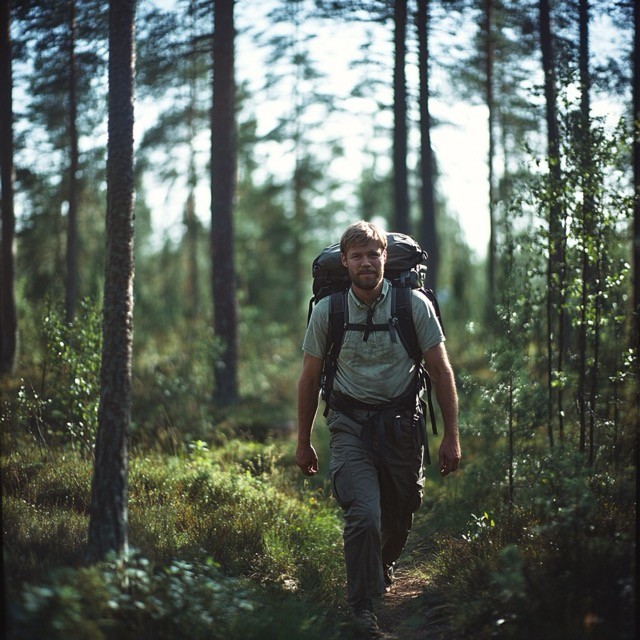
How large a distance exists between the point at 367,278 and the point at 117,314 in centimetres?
173

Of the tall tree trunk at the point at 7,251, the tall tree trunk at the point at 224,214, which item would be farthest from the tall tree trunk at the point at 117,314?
the tall tree trunk at the point at 224,214

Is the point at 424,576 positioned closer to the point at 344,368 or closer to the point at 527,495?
the point at 527,495

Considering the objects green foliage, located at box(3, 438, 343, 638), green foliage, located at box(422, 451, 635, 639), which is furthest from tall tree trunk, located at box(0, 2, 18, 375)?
green foliage, located at box(422, 451, 635, 639)

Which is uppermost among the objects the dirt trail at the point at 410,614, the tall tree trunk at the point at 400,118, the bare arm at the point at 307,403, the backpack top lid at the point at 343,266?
the tall tree trunk at the point at 400,118

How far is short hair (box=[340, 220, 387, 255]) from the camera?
4.68 metres

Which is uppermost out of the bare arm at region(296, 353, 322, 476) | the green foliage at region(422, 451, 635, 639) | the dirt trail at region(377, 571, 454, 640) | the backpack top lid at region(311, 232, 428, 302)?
the backpack top lid at region(311, 232, 428, 302)

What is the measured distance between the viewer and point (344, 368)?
4.83 m

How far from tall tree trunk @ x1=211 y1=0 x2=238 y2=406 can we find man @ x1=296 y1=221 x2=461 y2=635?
6.76 metres

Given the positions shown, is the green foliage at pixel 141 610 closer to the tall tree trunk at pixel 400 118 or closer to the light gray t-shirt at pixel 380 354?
the light gray t-shirt at pixel 380 354

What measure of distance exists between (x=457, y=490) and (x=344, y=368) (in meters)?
3.07

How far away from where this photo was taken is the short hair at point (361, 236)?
4.68m

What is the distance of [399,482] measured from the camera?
4891 millimetres

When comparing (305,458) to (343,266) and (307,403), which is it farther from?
(343,266)

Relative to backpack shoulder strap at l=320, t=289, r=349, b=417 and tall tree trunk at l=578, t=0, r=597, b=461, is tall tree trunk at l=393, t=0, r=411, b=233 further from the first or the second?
backpack shoulder strap at l=320, t=289, r=349, b=417
